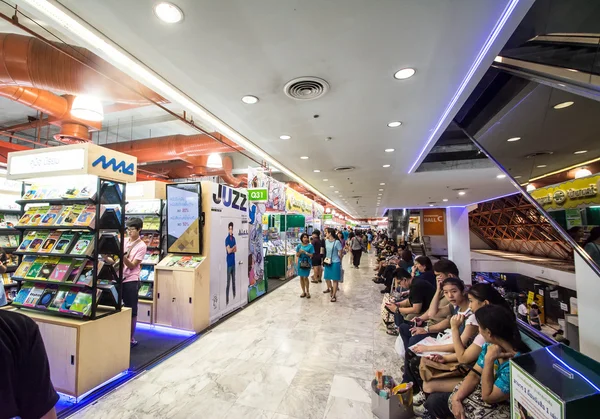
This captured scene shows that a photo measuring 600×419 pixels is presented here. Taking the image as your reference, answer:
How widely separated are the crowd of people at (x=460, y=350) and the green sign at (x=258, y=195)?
3.45 metres

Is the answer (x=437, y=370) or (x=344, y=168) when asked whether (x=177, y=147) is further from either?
(x=437, y=370)

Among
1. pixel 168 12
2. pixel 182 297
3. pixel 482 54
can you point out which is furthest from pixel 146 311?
pixel 482 54

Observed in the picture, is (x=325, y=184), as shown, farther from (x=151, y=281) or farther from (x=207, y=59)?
(x=207, y=59)

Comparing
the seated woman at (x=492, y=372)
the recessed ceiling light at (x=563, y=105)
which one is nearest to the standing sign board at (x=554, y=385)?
the seated woman at (x=492, y=372)

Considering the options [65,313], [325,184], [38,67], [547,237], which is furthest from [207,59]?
[547,237]

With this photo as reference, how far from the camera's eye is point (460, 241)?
12.6 metres

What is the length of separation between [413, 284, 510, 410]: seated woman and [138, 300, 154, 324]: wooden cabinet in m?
4.04

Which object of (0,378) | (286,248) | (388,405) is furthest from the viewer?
(286,248)

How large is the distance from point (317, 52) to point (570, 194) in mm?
2272

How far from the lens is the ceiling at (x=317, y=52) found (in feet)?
4.95

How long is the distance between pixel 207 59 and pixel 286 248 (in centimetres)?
731

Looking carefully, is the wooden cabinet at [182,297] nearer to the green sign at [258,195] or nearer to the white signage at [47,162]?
the green sign at [258,195]

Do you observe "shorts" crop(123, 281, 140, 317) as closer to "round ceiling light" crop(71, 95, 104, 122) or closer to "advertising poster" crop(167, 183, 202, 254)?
"advertising poster" crop(167, 183, 202, 254)

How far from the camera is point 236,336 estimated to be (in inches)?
160
